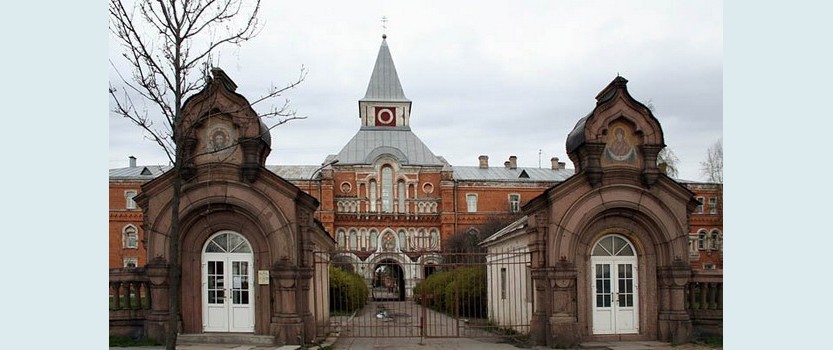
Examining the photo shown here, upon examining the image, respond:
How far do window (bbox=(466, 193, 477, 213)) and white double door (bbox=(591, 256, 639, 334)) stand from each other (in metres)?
43.6

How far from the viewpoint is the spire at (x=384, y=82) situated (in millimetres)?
68188

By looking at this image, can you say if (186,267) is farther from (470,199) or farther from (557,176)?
(557,176)

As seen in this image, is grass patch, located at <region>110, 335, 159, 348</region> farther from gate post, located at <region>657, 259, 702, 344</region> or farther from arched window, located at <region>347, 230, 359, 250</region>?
arched window, located at <region>347, 230, 359, 250</region>

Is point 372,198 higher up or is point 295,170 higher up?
point 295,170

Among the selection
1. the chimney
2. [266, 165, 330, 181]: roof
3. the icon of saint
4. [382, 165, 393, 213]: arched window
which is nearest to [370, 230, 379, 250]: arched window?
[382, 165, 393, 213]: arched window

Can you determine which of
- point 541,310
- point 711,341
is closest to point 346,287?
point 541,310

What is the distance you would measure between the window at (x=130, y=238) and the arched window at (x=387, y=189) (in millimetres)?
21186

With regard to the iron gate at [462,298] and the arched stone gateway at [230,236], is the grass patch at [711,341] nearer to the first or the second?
the iron gate at [462,298]

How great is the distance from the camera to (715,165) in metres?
45.4

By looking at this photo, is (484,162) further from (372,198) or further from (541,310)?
(541,310)

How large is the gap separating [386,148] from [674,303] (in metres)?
44.4

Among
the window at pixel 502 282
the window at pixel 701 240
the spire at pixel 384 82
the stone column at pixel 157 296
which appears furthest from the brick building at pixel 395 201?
the stone column at pixel 157 296

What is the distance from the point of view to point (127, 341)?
1563 centimetres

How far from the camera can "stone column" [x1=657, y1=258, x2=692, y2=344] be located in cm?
1620
